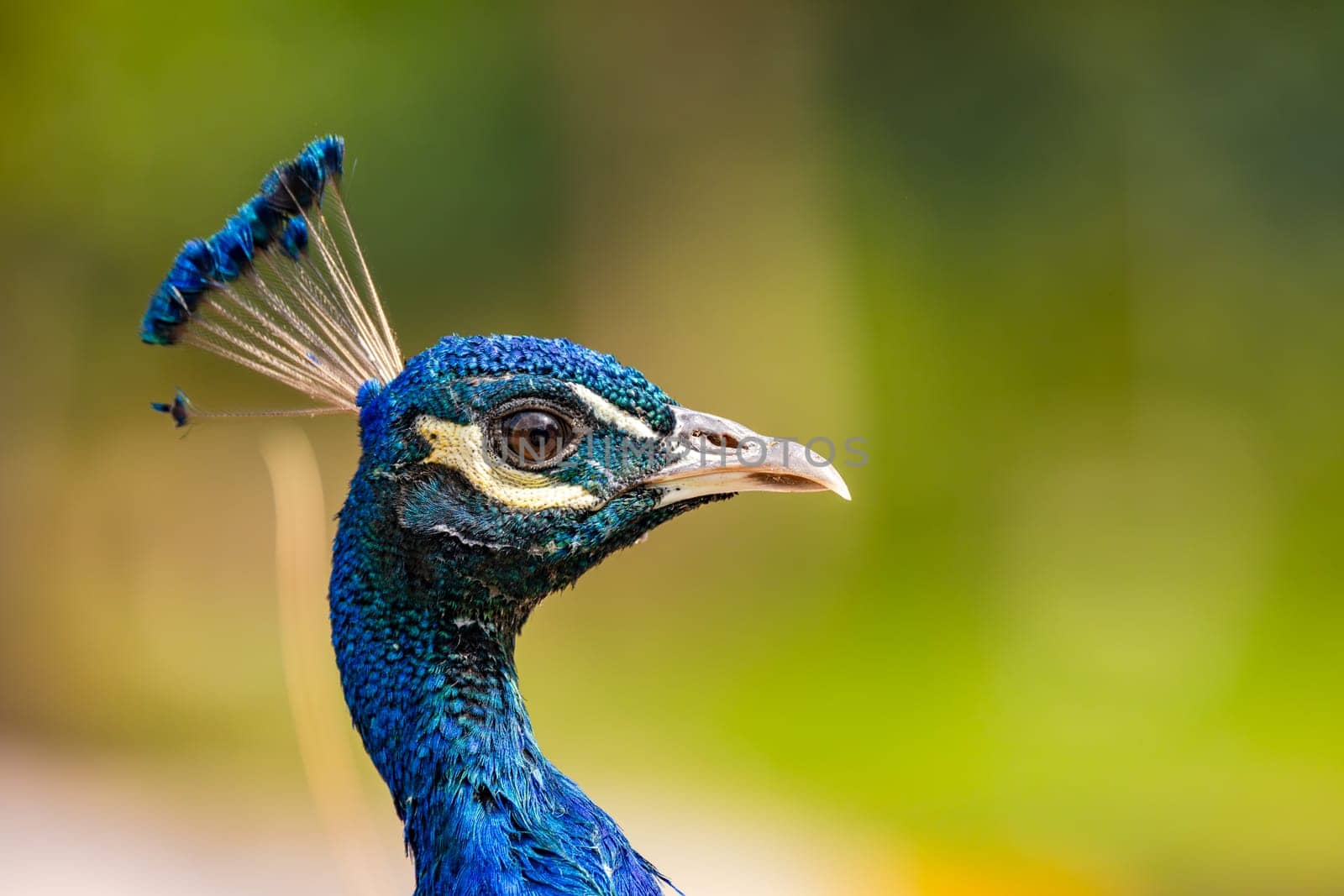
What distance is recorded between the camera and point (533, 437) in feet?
3.13

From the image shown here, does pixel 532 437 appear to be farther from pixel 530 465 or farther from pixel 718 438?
pixel 718 438


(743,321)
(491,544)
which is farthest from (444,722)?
(743,321)

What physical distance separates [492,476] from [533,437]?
4cm

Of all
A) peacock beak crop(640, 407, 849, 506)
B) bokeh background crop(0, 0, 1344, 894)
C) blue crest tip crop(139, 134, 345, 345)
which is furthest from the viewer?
bokeh background crop(0, 0, 1344, 894)

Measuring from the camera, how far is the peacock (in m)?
0.94

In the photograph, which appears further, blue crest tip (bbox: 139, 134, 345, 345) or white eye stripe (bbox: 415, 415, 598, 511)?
blue crest tip (bbox: 139, 134, 345, 345)

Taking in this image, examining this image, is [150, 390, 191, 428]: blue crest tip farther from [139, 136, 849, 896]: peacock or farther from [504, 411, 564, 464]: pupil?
[504, 411, 564, 464]: pupil

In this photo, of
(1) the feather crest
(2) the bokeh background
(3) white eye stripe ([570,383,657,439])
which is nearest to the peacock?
(3) white eye stripe ([570,383,657,439])

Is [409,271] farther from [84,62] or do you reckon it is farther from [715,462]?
[715,462]

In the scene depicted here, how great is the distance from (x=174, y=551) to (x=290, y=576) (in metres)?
1.24

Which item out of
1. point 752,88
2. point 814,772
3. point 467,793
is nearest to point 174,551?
point 814,772

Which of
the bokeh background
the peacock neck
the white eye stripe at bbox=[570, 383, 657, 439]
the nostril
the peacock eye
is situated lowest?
the peacock neck

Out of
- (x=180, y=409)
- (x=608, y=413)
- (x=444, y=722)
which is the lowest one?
(x=444, y=722)

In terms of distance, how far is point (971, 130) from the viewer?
3707mm
